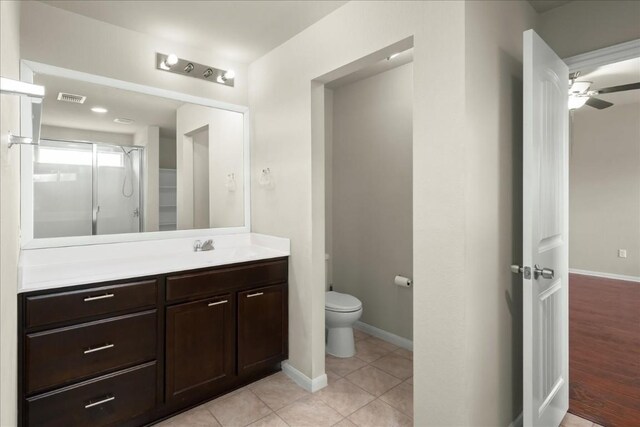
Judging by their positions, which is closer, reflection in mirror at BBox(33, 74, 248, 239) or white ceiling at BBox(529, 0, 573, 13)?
white ceiling at BBox(529, 0, 573, 13)

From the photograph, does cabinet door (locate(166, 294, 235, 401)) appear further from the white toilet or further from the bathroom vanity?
the white toilet

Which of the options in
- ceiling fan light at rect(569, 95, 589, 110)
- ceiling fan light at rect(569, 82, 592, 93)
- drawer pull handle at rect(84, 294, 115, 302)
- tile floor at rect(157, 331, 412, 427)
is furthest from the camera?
ceiling fan light at rect(569, 82, 592, 93)

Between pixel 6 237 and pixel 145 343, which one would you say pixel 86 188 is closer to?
pixel 145 343

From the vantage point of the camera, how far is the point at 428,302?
1624mm

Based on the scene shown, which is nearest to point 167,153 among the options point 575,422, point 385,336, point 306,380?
point 306,380

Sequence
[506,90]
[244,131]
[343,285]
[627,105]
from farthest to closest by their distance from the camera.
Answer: [627,105] → [343,285] → [244,131] → [506,90]

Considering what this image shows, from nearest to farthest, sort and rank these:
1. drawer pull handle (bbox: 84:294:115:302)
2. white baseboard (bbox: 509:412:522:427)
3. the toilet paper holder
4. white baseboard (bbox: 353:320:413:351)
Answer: drawer pull handle (bbox: 84:294:115:302), white baseboard (bbox: 509:412:522:427), the toilet paper holder, white baseboard (bbox: 353:320:413:351)

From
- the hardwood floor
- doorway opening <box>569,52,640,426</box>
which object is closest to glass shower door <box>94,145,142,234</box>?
the hardwood floor

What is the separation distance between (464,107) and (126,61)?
7.04 ft

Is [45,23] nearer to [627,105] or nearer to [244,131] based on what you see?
[244,131]

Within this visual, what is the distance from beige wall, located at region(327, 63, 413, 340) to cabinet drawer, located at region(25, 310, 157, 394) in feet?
6.36

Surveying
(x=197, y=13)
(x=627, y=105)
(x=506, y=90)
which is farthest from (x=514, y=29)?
(x=627, y=105)

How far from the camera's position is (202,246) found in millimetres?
2578

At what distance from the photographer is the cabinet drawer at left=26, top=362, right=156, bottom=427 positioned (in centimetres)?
155
